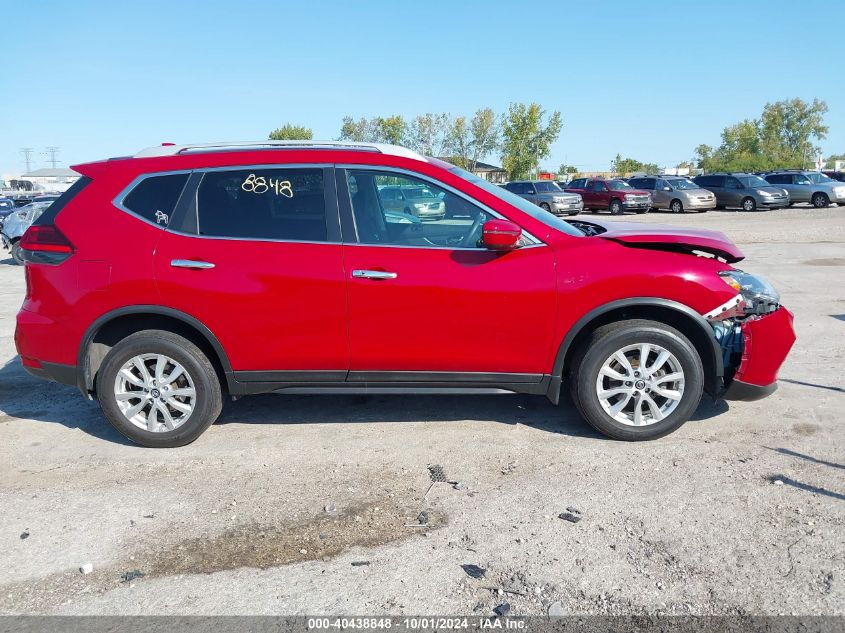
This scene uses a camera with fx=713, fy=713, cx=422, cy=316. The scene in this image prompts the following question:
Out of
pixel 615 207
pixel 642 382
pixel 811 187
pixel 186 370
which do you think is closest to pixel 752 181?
pixel 811 187

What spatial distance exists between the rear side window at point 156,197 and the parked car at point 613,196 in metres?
28.6

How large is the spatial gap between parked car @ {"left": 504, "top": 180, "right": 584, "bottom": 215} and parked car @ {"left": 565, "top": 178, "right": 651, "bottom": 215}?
1.43 metres

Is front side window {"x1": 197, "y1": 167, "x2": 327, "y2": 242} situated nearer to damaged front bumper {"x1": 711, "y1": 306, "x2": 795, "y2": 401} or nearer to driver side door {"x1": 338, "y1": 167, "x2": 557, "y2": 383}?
driver side door {"x1": 338, "y1": 167, "x2": 557, "y2": 383}

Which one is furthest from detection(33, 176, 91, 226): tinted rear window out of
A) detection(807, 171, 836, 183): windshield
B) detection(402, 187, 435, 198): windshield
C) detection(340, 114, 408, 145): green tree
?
detection(340, 114, 408, 145): green tree

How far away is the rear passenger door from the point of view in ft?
14.8

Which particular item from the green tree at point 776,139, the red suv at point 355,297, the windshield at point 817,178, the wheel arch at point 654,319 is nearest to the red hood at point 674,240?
the red suv at point 355,297

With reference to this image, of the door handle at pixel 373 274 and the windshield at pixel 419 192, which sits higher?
the windshield at pixel 419 192

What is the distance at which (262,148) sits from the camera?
4.77 m

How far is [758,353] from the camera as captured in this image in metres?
4.53

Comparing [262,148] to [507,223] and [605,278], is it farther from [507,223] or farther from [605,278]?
[605,278]

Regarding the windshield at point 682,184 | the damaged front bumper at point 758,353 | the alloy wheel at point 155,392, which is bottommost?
the alloy wheel at point 155,392

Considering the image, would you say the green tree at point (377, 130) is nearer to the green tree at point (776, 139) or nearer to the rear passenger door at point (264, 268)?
the green tree at point (776, 139)

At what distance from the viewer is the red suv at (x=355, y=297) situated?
4473 millimetres

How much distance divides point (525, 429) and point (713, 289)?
1.54 meters
